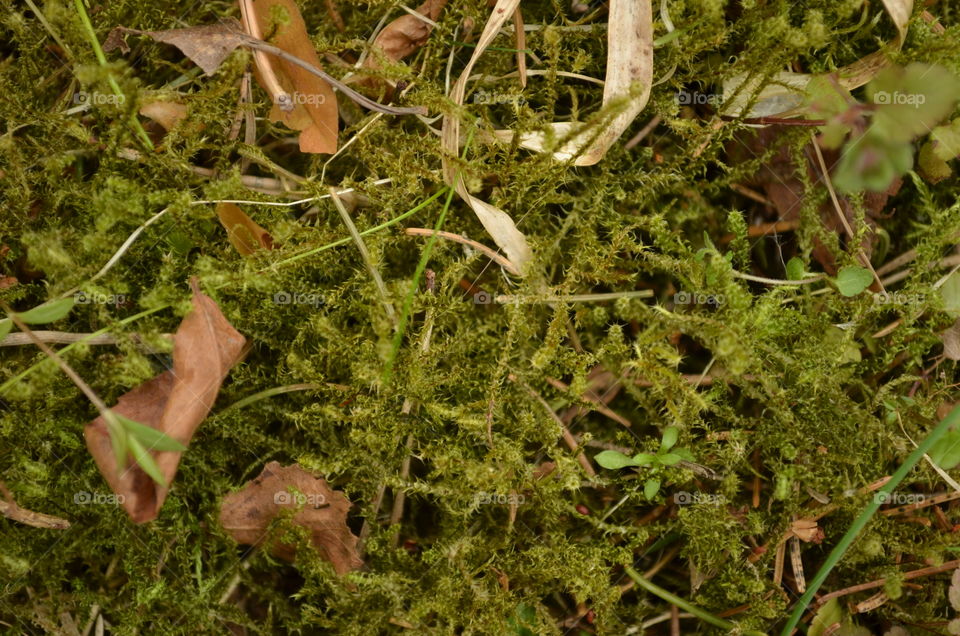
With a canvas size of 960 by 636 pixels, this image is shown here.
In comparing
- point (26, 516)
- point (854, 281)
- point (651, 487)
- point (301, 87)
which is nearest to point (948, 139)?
→ point (854, 281)

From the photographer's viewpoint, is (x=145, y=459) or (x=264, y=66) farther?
(x=264, y=66)

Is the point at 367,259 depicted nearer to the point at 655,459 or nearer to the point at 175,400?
the point at 175,400

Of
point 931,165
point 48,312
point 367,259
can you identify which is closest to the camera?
point 48,312

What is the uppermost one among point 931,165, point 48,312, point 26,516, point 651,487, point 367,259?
point 931,165

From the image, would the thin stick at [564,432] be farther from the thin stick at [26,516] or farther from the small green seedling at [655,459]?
the thin stick at [26,516]

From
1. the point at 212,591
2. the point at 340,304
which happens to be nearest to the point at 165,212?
the point at 340,304

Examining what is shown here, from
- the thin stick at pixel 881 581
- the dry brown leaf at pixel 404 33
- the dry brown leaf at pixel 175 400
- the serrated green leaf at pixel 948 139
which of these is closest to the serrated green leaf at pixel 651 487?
the thin stick at pixel 881 581

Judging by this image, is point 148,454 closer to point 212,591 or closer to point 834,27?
point 212,591

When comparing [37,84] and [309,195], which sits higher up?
[37,84]
